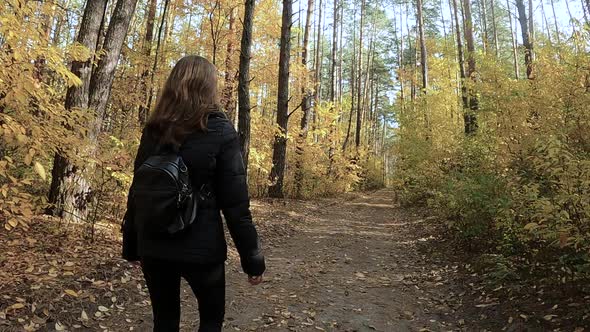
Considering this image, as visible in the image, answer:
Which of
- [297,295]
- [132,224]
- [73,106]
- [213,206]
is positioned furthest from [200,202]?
[73,106]

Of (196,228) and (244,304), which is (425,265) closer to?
(244,304)

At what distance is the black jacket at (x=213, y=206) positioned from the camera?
1.98 m

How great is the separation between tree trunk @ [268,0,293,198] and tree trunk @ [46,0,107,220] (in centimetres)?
740

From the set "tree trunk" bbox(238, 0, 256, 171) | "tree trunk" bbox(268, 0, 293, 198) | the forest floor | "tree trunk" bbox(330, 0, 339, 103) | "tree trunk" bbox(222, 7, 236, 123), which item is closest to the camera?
the forest floor

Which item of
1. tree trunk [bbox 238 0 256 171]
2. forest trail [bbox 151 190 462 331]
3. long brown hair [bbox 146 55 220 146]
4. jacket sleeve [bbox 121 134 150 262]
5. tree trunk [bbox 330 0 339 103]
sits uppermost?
tree trunk [bbox 330 0 339 103]

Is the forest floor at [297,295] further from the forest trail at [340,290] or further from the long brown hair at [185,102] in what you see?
the long brown hair at [185,102]

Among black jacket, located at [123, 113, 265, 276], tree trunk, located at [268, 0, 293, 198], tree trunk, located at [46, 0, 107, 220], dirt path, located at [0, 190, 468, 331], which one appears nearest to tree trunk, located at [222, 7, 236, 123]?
tree trunk, located at [268, 0, 293, 198]

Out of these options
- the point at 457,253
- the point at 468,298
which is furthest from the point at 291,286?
the point at 457,253

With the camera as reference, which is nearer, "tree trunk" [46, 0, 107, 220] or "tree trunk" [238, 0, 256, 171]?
"tree trunk" [46, 0, 107, 220]

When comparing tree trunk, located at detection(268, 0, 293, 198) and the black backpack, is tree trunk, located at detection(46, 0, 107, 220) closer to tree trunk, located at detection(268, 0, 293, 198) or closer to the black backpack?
the black backpack

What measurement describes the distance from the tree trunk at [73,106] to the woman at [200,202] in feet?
15.2

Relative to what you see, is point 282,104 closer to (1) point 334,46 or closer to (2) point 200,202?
(1) point 334,46

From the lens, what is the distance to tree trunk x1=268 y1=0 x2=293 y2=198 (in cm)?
1349

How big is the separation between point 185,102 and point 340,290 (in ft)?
13.6
